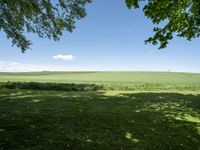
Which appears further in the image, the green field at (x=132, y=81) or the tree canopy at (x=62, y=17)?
the green field at (x=132, y=81)

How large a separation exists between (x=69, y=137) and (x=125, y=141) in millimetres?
2172

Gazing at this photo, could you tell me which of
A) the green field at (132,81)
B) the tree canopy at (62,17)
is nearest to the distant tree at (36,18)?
the tree canopy at (62,17)

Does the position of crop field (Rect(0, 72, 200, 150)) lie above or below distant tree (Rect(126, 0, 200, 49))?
below

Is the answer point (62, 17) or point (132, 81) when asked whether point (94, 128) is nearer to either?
point (62, 17)

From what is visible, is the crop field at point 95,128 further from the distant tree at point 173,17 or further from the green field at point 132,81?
the green field at point 132,81

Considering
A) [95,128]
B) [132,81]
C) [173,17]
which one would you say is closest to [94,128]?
[95,128]

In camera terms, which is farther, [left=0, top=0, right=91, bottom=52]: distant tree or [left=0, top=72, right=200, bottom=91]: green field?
[left=0, top=72, right=200, bottom=91]: green field

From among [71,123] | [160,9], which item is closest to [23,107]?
[71,123]

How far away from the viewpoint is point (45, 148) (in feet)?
29.9

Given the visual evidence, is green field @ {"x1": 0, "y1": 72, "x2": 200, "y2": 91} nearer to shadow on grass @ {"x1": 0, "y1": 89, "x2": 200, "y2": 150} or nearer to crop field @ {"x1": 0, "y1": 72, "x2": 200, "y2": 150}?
crop field @ {"x1": 0, "y1": 72, "x2": 200, "y2": 150}

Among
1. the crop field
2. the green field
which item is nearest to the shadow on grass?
the crop field

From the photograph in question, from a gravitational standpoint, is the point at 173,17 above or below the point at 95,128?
above

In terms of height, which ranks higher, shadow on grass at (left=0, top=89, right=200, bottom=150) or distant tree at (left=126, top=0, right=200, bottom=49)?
distant tree at (left=126, top=0, right=200, bottom=49)

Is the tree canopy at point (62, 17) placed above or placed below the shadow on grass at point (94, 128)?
above
